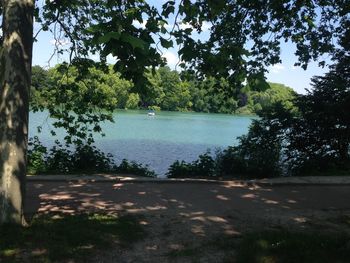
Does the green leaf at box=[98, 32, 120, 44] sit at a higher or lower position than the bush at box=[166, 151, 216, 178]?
higher

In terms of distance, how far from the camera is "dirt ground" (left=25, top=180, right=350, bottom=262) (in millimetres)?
5707

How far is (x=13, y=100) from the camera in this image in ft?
19.2

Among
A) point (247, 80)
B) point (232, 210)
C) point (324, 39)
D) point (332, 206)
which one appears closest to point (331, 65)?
point (324, 39)

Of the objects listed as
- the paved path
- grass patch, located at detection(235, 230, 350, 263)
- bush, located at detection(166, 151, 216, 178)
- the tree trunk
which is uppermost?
the tree trunk

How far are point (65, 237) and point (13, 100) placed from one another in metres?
1.88

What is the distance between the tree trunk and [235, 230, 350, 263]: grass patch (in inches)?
119

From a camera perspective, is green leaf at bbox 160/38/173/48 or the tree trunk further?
the tree trunk

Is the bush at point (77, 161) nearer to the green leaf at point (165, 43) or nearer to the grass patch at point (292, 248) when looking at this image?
the grass patch at point (292, 248)

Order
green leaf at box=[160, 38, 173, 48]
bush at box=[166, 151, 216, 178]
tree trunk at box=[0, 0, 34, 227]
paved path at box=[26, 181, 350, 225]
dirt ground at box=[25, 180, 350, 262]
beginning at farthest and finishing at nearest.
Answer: bush at box=[166, 151, 216, 178]
paved path at box=[26, 181, 350, 225]
tree trunk at box=[0, 0, 34, 227]
dirt ground at box=[25, 180, 350, 262]
green leaf at box=[160, 38, 173, 48]

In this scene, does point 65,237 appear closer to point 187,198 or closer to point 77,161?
point 187,198

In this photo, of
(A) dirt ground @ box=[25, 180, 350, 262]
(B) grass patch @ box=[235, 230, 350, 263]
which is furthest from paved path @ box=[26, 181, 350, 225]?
(B) grass patch @ box=[235, 230, 350, 263]

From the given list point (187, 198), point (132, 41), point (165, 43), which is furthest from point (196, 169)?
point (132, 41)

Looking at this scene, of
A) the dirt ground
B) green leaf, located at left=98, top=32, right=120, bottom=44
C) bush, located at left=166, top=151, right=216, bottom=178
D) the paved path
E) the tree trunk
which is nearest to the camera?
green leaf, located at left=98, top=32, right=120, bottom=44

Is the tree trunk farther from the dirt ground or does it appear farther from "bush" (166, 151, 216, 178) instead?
"bush" (166, 151, 216, 178)
